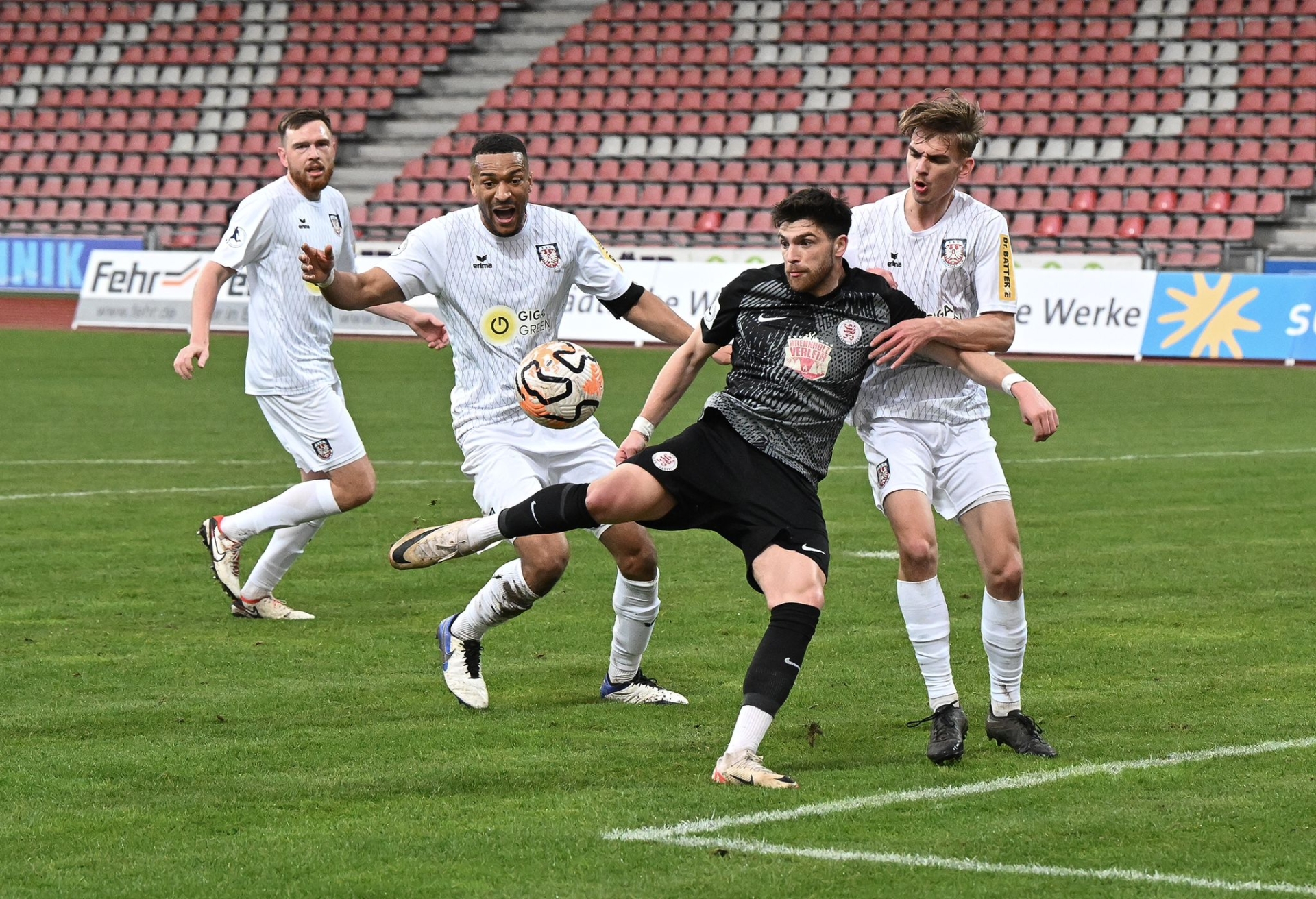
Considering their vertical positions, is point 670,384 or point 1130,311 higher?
point 670,384

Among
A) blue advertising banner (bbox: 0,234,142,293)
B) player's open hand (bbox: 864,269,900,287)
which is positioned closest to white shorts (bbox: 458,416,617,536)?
player's open hand (bbox: 864,269,900,287)

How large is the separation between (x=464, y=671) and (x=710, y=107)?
96.0ft

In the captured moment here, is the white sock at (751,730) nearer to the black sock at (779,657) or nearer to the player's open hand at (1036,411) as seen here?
the black sock at (779,657)

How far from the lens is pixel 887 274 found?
619 cm

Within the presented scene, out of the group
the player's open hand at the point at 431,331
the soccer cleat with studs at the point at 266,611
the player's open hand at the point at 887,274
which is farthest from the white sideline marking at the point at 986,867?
the soccer cleat with studs at the point at 266,611

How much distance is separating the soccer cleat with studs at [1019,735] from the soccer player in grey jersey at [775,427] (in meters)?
0.82

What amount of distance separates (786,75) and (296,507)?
27.6 m

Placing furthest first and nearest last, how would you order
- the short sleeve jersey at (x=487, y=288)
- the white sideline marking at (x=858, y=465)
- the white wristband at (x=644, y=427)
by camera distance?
1. the white sideline marking at (x=858, y=465)
2. the short sleeve jersey at (x=487, y=288)
3. the white wristband at (x=644, y=427)

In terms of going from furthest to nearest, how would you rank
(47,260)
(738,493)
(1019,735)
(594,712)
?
(47,260)
(594,712)
(1019,735)
(738,493)

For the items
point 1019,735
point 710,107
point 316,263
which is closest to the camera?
point 1019,735

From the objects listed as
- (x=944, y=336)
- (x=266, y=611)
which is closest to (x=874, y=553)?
(x=266, y=611)

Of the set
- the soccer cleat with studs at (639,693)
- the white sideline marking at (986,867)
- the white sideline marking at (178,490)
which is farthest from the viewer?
the white sideline marking at (178,490)

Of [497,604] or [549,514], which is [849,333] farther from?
[497,604]

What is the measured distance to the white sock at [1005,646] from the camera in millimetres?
6086
